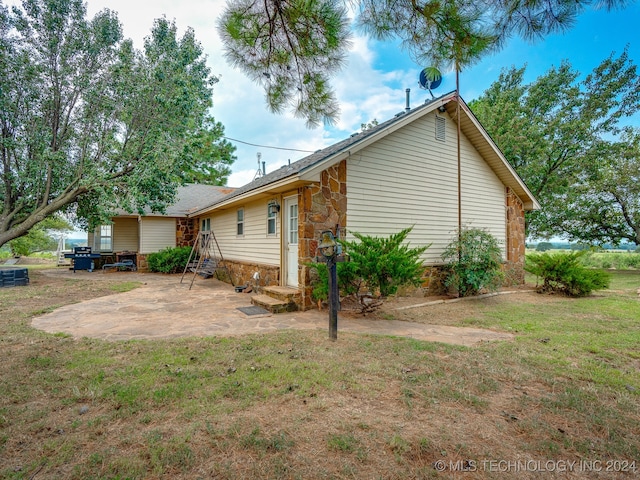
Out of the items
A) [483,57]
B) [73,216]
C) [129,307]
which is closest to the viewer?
[483,57]

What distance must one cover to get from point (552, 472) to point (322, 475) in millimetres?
1370

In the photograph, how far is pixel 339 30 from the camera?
3.59 metres

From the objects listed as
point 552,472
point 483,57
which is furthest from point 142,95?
point 552,472

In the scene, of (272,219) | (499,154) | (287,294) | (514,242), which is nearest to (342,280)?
(287,294)

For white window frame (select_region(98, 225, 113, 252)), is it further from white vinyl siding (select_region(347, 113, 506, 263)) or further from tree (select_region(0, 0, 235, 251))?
white vinyl siding (select_region(347, 113, 506, 263))

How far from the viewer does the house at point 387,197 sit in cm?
666

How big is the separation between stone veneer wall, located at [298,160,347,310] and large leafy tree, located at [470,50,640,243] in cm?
1254

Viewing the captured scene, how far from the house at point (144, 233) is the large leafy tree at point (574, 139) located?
15.7m

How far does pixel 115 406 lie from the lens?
103 inches

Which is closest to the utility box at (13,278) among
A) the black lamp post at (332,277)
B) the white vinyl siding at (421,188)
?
the white vinyl siding at (421,188)

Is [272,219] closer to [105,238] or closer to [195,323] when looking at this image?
[195,323]

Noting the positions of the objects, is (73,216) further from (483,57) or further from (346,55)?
(483,57)

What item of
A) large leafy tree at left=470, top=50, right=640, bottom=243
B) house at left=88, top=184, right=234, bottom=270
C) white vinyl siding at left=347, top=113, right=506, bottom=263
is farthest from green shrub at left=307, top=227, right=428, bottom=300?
large leafy tree at left=470, top=50, right=640, bottom=243

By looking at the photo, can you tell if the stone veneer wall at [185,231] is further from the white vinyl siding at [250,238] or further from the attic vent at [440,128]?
the attic vent at [440,128]
